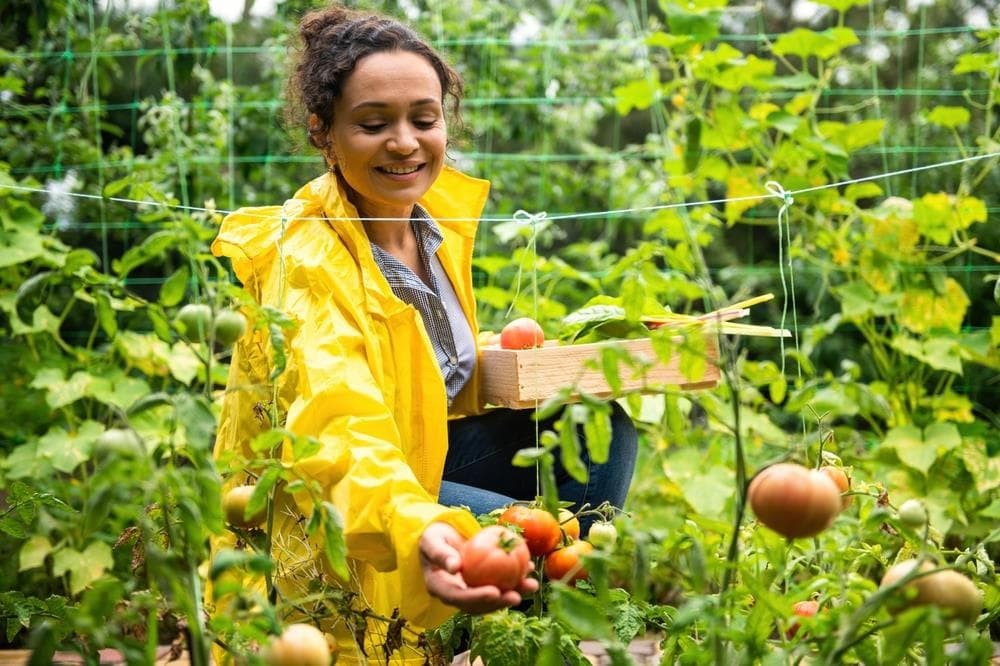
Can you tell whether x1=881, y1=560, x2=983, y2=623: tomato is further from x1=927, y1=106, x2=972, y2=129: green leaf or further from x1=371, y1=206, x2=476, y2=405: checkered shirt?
x1=927, y1=106, x2=972, y2=129: green leaf

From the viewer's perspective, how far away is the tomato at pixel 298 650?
0.98 m

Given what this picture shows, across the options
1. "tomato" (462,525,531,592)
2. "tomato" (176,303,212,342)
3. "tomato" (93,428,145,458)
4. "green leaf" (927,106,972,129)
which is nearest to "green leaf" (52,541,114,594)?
"tomato" (93,428,145,458)

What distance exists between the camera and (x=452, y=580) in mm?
1112

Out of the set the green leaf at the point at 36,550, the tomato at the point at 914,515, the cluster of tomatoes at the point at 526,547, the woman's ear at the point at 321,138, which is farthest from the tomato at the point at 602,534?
the woman's ear at the point at 321,138

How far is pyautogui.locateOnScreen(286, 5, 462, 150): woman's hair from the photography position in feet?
5.40

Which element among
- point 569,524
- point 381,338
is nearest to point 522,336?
point 381,338

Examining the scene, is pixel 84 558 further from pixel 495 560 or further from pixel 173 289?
pixel 495 560

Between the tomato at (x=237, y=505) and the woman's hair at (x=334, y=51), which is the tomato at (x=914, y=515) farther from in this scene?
the woman's hair at (x=334, y=51)

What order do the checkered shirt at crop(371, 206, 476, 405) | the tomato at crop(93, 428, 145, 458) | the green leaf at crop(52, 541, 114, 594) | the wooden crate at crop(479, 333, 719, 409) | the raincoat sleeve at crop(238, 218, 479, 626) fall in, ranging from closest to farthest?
the tomato at crop(93, 428, 145, 458) → the green leaf at crop(52, 541, 114, 594) → the raincoat sleeve at crop(238, 218, 479, 626) → the wooden crate at crop(479, 333, 719, 409) → the checkered shirt at crop(371, 206, 476, 405)

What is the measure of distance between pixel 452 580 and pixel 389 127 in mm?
788

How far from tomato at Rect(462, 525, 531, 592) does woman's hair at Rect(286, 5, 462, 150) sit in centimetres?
85

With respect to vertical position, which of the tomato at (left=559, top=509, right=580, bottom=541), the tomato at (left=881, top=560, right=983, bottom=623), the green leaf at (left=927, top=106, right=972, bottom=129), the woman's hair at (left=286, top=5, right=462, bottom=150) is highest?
the woman's hair at (left=286, top=5, right=462, bottom=150)

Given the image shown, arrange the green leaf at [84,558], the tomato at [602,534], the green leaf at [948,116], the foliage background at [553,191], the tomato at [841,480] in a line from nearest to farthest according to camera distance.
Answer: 1. the green leaf at [84,558]
2. the tomato at [602,534]
3. the tomato at [841,480]
4. the foliage background at [553,191]
5. the green leaf at [948,116]

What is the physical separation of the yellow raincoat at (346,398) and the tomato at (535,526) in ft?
0.30
